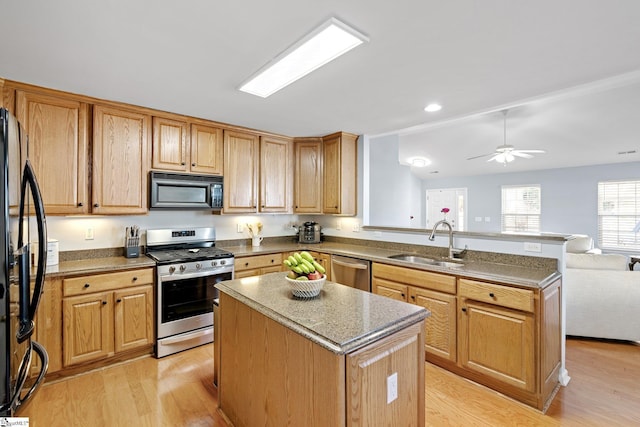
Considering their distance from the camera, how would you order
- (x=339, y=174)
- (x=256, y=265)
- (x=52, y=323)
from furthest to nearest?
1. (x=339, y=174)
2. (x=256, y=265)
3. (x=52, y=323)

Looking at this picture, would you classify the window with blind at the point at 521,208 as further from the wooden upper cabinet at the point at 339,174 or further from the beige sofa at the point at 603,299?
the wooden upper cabinet at the point at 339,174

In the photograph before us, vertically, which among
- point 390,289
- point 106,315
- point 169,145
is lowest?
point 106,315

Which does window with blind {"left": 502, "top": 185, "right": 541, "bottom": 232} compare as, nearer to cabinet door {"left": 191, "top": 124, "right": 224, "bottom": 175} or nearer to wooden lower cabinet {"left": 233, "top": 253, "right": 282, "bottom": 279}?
wooden lower cabinet {"left": 233, "top": 253, "right": 282, "bottom": 279}

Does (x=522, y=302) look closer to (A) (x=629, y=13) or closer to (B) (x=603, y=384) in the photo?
(B) (x=603, y=384)

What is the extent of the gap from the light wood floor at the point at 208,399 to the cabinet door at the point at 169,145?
1.87 metres

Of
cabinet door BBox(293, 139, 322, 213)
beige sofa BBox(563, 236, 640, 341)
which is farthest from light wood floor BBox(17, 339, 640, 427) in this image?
cabinet door BBox(293, 139, 322, 213)

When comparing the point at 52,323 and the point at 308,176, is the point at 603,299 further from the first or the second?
the point at 52,323

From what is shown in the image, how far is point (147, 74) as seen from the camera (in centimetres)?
216

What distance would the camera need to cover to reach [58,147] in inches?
98.5

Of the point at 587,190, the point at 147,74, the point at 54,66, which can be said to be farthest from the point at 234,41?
the point at 587,190

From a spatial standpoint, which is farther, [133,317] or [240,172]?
[240,172]

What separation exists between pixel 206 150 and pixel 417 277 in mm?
2571

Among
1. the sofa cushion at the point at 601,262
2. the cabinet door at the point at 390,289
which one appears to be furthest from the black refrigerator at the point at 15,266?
the sofa cushion at the point at 601,262

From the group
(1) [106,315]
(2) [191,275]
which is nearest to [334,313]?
(2) [191,275]
